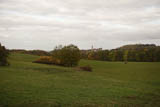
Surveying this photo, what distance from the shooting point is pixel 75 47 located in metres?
52.2

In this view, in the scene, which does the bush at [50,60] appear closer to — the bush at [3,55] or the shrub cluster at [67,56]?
the shrub cluster at [67,56]

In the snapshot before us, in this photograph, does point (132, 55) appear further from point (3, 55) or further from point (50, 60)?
point (3, 55)

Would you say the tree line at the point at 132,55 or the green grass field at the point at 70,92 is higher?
the tree line at the point at 132,55

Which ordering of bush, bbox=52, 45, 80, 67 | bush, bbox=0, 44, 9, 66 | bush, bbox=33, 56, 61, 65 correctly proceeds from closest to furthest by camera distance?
bush, bbox=0, 44, 9, 66
bush, bbox=52, 45, 80, 67
bush, bbox=33, 56, 61, 65

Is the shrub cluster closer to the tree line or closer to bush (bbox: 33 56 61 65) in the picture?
bush (bbox: 33 56 61 65)

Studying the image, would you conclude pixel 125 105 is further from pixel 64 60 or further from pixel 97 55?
pixel 97 55

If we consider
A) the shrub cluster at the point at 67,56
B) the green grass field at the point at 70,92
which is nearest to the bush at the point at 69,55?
the shrub cluster at the point at 67,56

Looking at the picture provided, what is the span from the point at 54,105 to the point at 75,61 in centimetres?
4193

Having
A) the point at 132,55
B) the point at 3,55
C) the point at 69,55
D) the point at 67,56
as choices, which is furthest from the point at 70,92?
the point at 132,55

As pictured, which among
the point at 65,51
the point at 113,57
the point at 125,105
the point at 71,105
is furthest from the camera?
the point at 113,57

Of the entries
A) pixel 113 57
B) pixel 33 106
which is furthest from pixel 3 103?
pixel 113 57

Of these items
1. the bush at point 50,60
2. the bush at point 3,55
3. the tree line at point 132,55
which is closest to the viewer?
the bush at point 3,55

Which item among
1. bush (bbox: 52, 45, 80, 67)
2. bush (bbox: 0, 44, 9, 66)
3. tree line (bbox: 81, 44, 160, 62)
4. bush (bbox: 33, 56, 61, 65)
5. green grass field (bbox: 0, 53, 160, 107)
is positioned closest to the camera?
green grass field (bbox: 0, 53, 160, 107)

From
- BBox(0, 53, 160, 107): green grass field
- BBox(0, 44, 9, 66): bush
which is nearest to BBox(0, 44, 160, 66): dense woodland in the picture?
BBox(0, 44, 9, 66): bush
